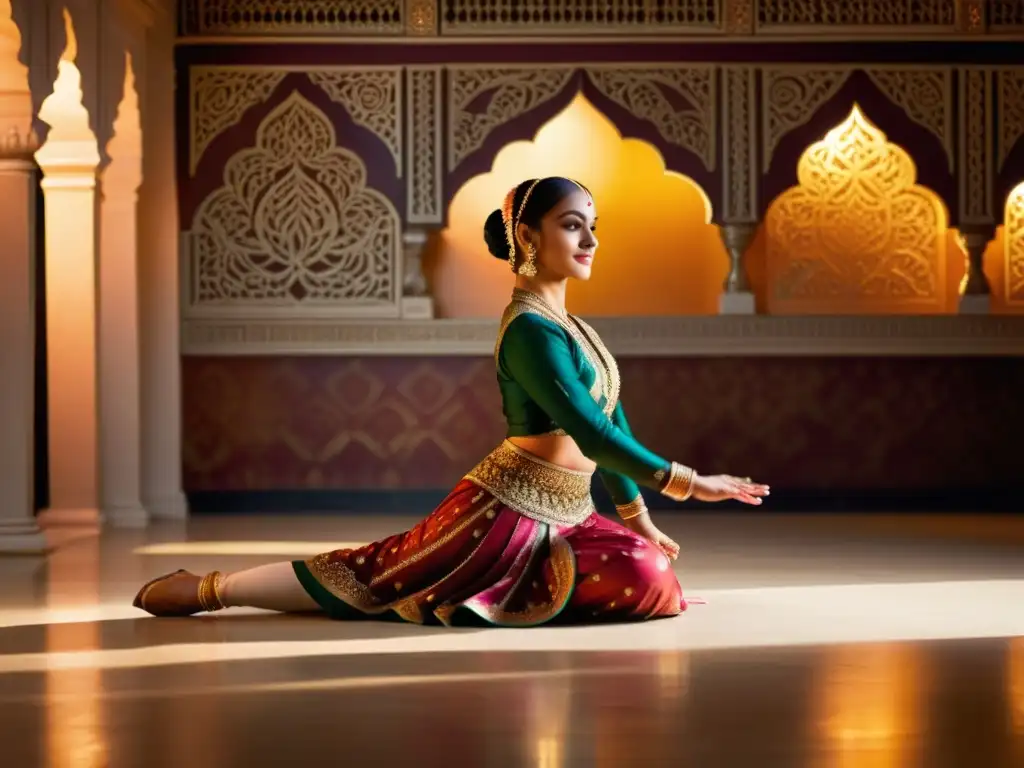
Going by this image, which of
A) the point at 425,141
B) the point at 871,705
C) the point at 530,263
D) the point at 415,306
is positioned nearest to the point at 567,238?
the point at 530,263

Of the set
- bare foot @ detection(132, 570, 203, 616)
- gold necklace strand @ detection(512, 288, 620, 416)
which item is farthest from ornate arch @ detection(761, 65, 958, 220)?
bare foot @ detection(132, 570, 203, 616)

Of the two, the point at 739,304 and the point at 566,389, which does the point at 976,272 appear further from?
the point at 566,389

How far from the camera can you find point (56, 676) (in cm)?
336

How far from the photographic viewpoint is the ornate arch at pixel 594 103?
882cm

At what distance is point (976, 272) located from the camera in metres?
8.91

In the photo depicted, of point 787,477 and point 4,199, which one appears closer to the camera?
point 4,199

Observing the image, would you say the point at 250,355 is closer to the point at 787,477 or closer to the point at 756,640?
the point at 787,477

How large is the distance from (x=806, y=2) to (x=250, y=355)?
3.63 meters

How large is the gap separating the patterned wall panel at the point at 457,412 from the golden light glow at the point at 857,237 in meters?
0.48

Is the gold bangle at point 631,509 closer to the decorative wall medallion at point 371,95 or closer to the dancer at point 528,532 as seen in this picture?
the dancer at point 528,532

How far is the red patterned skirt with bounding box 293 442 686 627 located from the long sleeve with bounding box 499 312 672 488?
0.19 m

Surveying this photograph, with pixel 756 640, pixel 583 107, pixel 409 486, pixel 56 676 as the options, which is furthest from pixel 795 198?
pixel 56 676

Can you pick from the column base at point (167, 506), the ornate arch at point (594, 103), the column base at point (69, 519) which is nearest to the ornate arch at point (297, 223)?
the ornate arch at point (594, 103)

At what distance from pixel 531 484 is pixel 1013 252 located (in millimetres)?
5740
